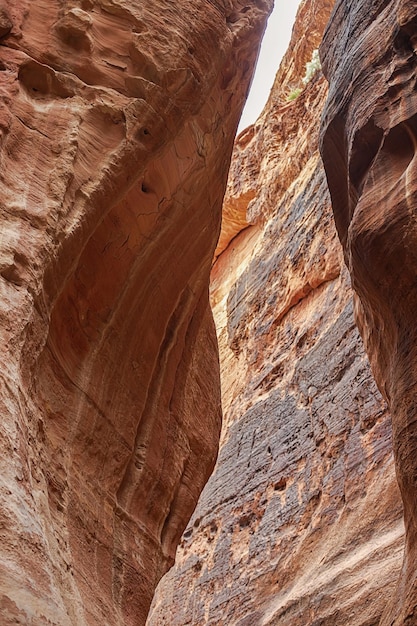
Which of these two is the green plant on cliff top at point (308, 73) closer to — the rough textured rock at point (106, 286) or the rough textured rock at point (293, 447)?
the rough textured rock at point (293, 447)

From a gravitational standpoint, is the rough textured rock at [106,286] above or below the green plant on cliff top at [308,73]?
below

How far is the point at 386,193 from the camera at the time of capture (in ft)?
21.9

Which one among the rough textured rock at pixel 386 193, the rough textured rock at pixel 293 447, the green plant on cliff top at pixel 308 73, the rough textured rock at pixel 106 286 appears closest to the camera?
the rough textured rock at pixel 106 286

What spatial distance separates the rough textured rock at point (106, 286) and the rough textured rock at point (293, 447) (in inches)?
86.3

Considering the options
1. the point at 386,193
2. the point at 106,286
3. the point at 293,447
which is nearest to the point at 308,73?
the point at 293,447

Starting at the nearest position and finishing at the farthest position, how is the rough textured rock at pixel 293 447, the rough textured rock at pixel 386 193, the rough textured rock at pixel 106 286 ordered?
1. the rough textured rock at pixel 106 286
2. the rough textured rock at pixel 386 193
3. the rough textured rock at pixel 293 447

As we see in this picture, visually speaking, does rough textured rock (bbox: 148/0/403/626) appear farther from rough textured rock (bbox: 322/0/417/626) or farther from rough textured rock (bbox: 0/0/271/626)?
rough textured rock (bbox: 0/0/271/626)

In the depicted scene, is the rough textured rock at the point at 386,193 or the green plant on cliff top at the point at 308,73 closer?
the rough textured rock at the point at 386,193

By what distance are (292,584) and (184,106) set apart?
606 cm

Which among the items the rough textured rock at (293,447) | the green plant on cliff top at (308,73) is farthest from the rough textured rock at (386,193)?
the green plant on cliff top at (308,73)

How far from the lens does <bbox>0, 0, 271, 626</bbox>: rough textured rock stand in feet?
16.9

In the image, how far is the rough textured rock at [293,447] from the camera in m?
9.32

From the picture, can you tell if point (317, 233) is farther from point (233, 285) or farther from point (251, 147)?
point (251, 147)

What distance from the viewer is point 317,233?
49.8 feet
